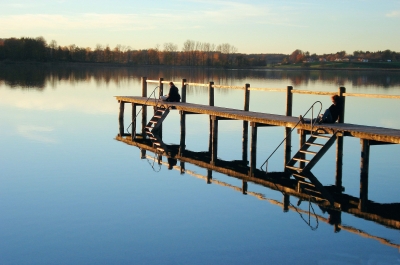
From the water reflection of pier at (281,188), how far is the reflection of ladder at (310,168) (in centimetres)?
25

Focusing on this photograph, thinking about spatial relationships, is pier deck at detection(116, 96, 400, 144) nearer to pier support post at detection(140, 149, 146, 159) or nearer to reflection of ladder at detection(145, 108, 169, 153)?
reflection of ladder at detection(145, 108, 169, 153)

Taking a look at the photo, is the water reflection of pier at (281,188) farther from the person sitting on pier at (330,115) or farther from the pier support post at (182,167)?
the person sitting on pier at (330,115)

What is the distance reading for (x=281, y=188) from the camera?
1755 centimetres

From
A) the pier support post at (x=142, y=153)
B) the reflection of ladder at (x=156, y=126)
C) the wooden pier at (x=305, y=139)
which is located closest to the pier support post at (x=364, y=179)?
the wooden pier at (x=305, y=139)

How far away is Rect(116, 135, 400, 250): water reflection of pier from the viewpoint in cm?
1451

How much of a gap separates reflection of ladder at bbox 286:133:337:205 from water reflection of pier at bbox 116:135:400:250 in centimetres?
25

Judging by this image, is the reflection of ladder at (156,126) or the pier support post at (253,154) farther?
the reflection of ladder at (156,126)

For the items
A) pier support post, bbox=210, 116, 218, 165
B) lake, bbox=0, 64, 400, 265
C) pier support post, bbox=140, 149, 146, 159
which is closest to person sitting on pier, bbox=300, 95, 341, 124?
lake, bbox=0, 64, 400, 265

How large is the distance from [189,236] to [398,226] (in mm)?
4802

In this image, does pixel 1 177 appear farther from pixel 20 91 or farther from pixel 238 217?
pixel 20 91

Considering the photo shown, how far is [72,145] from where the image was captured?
83.7 ft

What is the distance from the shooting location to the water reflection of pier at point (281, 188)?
14505mm

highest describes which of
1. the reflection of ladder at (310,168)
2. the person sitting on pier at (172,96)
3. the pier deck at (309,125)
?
the person sitting on pier at (172,96)

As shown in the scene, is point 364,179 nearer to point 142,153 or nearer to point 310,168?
point 310,168
